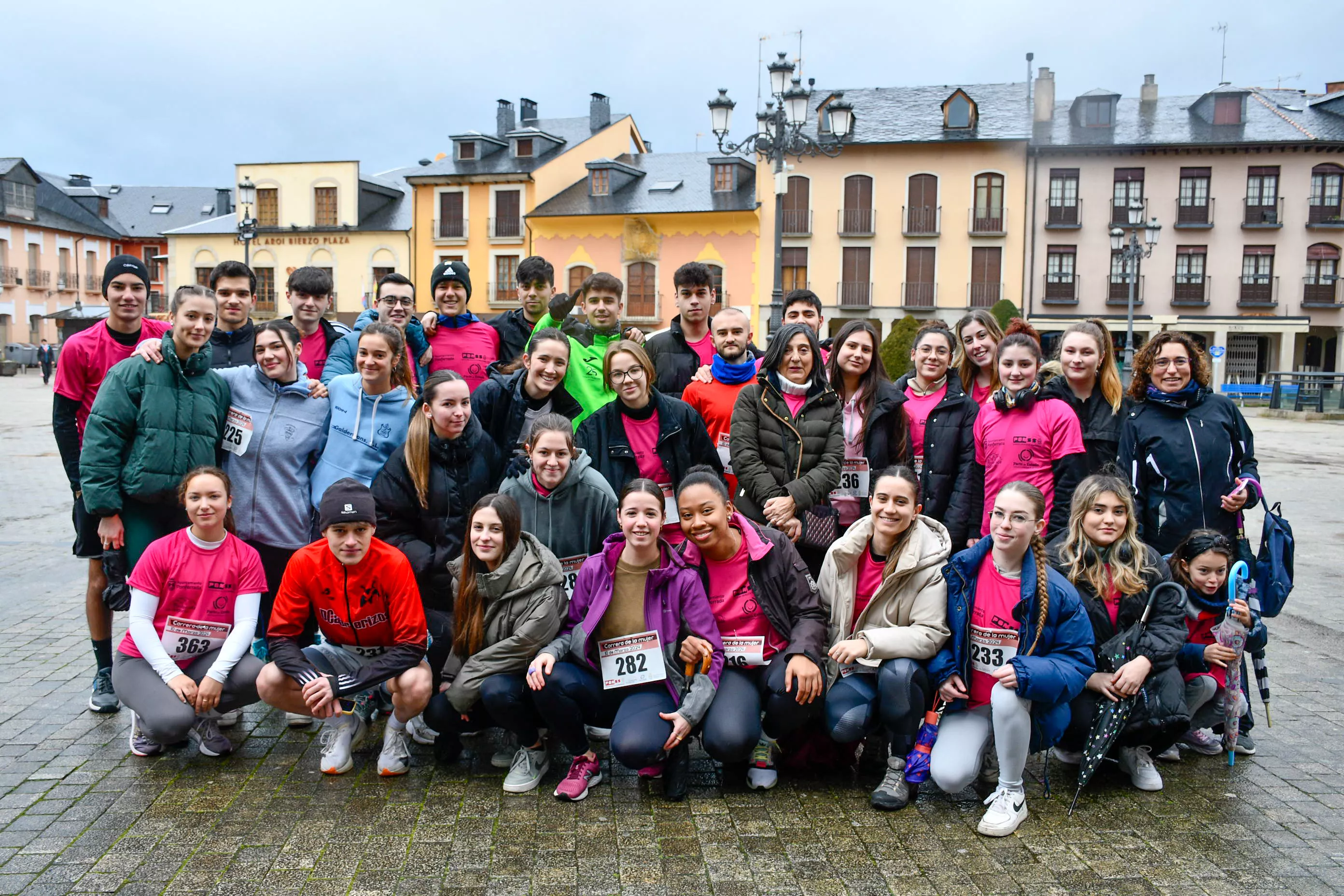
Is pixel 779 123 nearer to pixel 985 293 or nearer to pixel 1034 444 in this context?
pixel 1034 444

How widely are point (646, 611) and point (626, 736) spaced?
55 cm

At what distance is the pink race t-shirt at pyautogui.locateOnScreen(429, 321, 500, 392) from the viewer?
6531 mm

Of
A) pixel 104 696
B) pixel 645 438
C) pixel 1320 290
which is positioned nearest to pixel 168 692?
pixel 104 696

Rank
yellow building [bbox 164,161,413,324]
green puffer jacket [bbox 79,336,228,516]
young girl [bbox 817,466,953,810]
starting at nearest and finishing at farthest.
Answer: young girl [bbox 817,466,953,810], green puffer jacket [bbox 79,336,228,516], yellow building [bbox 164,161,413,324]

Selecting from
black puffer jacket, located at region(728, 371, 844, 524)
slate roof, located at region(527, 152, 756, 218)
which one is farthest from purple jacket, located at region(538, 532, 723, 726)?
slate roof, located at region(527, 152, 756, 218)

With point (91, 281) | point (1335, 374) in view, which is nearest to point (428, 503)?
point (1335, 374)

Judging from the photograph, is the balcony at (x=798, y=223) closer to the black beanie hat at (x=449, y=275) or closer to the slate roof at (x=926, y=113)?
the slate roof at (x=926, y=113)

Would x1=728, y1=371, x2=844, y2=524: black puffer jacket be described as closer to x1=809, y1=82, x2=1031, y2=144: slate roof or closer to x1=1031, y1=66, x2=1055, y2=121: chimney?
x1=809, y1=82, x2=1031, y2=144: slate roof

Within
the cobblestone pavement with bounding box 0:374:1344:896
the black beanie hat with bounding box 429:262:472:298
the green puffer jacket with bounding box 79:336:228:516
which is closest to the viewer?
the cobblestone pavement with bounding box 0:374:1344:896

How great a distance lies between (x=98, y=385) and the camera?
5.18 metres

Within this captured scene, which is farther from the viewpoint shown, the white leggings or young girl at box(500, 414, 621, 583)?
young girl at box(500, 414, 621, 583)

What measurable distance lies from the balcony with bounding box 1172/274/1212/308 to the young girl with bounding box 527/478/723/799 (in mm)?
38033

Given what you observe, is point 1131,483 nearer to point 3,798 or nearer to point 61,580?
point 3,798

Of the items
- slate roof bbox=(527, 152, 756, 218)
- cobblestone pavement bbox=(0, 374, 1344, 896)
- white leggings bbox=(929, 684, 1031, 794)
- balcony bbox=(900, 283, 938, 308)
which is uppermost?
slate roof bbox=(527, 152, 756, 218)
